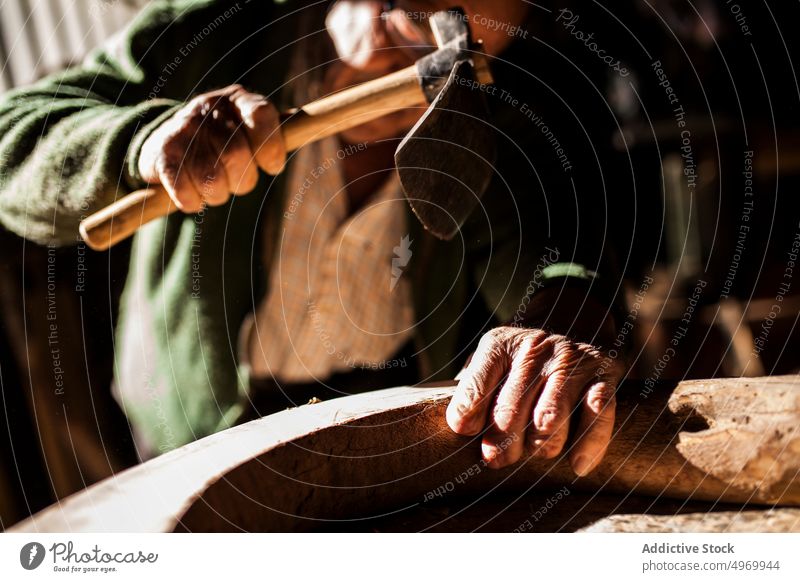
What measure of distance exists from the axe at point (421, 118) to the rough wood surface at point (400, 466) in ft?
0.69

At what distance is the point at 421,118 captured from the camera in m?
0.55

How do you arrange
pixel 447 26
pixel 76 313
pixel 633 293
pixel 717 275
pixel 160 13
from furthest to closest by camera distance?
pixel 717 275 < pixel 633 293 < pixel 76 313 < pixel 160 13 < pixel 447 26

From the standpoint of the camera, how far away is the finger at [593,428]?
479 mm

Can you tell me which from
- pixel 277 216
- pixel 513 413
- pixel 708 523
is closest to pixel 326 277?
pixel 277 216

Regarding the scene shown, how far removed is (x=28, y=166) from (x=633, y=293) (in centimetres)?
124

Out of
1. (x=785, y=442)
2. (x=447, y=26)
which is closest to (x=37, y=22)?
(x=447, y=26)

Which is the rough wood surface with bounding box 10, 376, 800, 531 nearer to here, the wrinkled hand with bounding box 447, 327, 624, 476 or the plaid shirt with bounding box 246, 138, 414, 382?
the wrinkled hand with bounding box 447, 327, 624, 476

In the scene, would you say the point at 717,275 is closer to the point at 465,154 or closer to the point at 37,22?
the point at 465,154

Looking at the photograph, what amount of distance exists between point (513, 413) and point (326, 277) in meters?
0.34

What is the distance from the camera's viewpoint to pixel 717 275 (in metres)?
1.60

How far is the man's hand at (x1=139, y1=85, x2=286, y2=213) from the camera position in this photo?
0.54m

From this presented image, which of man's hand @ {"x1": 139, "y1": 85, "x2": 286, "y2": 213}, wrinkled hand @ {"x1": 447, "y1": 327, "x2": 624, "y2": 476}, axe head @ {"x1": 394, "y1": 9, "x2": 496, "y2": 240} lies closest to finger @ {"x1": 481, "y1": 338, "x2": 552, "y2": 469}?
wrinkled hand @ {"x1": 447, "y1": 327, "x2": 624, "y2": 476}

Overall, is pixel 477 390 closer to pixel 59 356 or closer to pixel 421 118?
pixel 421 118

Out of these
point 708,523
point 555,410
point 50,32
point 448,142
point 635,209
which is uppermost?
point 50,32
